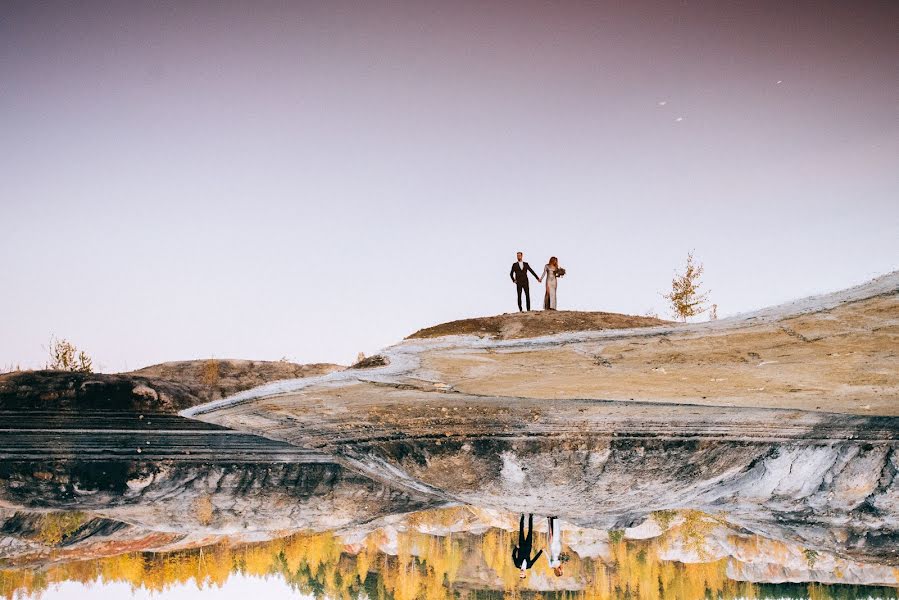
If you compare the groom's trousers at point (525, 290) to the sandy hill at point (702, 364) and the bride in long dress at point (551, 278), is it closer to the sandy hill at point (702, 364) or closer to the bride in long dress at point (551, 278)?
the bride in long dress at point (551, 278)

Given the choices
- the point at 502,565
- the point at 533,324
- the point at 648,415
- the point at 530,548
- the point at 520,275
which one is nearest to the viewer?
the point at 648,415

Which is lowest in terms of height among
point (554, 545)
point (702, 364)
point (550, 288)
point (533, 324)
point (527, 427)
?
point (554, 545)

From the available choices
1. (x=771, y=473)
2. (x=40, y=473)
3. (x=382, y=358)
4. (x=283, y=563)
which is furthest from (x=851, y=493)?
(x=283, y=563)

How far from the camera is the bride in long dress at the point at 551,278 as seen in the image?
650 centimetres

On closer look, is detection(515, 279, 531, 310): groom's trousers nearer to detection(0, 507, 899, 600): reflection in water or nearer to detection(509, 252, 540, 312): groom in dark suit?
detection(509, 252, 540, 312): groom in dark suit

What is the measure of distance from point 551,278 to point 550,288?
13 cm

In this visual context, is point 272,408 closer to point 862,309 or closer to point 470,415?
point 470,415

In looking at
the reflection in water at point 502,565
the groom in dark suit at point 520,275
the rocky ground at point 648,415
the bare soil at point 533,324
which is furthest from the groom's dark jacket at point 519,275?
the reflection in water at point 502,565

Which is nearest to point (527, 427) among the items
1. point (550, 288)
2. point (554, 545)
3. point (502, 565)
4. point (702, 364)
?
point (702, 364)

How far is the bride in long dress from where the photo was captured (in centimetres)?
650

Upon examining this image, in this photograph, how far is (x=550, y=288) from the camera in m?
6.54

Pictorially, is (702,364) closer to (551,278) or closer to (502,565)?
(551,278)

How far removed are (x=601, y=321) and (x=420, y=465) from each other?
81.8 inches

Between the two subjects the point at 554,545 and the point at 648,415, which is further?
the point at 554,545
